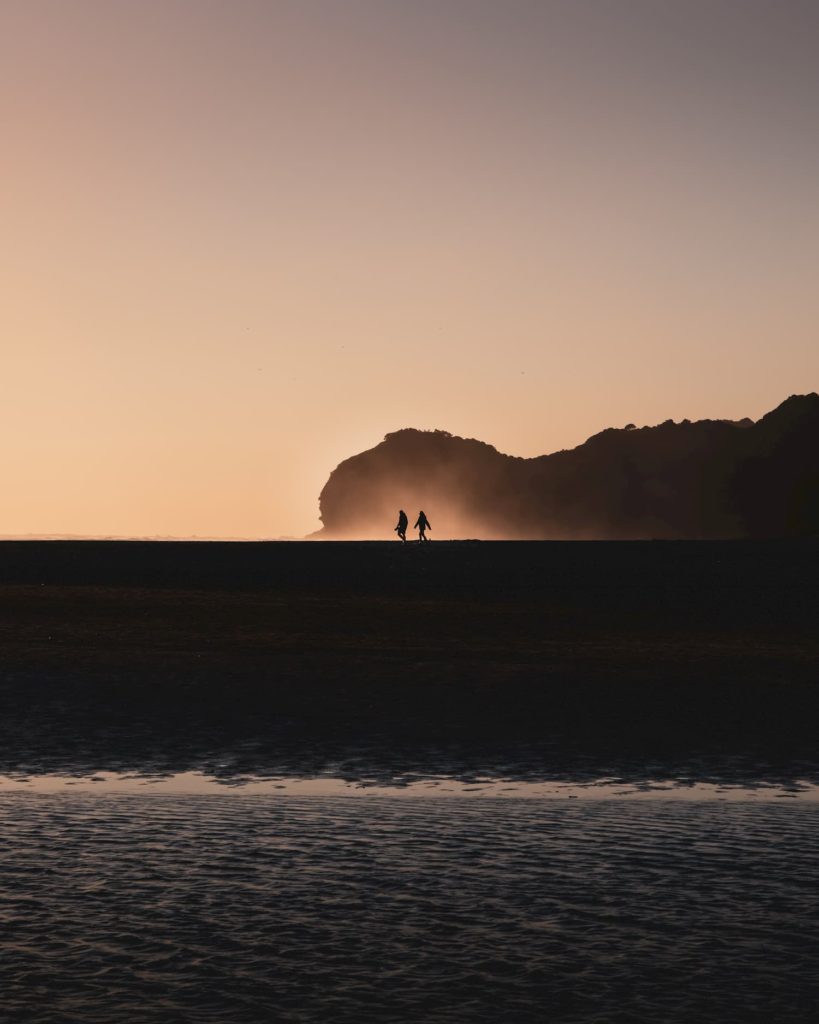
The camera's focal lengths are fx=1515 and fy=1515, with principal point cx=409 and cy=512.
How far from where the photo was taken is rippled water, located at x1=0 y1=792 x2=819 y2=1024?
750cm

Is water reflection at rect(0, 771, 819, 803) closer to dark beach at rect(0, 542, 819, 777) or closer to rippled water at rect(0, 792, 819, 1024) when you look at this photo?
rippled water at rect(0, 792, 819, 1024)

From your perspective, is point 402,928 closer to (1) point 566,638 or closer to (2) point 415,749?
(2) point 415,749

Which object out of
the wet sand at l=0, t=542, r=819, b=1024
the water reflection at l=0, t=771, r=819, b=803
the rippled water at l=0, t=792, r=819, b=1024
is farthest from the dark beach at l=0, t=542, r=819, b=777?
the rippled water at l=0, t=792, r=819, b=1024

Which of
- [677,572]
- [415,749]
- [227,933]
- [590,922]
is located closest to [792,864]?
[590,922]

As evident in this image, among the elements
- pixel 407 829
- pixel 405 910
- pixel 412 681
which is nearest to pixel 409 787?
pixel 407 829

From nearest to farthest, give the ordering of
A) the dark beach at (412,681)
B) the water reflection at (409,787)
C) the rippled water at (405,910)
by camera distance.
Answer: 1. the rippled water at (405,910)
2. the water reflection at (409,787)
3. the dark beach at (412,681)

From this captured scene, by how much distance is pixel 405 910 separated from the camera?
9297 mm

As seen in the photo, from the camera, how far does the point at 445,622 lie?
3422 cm

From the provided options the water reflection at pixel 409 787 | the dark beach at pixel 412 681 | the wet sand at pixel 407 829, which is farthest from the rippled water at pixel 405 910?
the dark beach at pixel 412 681

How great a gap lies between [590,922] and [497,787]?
5.13m

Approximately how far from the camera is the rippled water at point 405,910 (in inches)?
→ 295

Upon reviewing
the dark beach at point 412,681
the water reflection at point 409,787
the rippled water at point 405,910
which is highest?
the dark beach at point 412,681

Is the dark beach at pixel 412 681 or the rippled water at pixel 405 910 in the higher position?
the dark beach at pixel 412 681

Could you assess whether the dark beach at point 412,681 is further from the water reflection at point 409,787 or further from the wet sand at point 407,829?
the water reflection at point 409,787
